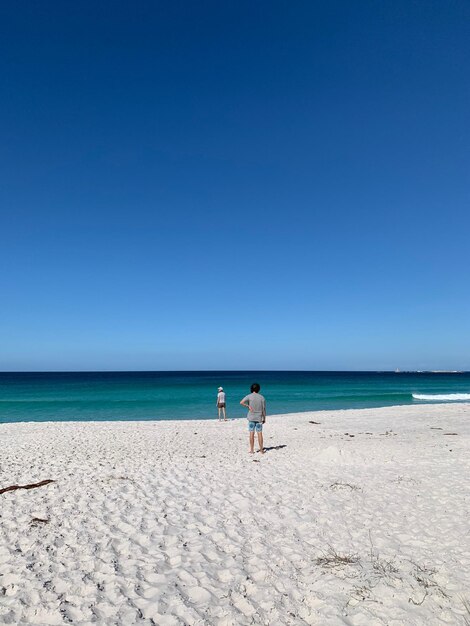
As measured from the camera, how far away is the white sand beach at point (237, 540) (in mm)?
3898

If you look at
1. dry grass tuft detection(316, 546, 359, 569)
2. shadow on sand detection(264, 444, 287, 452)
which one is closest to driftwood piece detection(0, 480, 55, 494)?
dry grass tuft detection(316, 546, 359, 569)

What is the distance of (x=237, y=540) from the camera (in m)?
5.53

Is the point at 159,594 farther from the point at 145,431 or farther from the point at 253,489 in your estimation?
the point at 145,431

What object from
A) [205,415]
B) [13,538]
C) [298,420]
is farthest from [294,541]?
[205,415]

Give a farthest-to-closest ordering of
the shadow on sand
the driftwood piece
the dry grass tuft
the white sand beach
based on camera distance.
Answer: the shadow on sand, the driftwood piece, the dry grass tuft, the white sand beach

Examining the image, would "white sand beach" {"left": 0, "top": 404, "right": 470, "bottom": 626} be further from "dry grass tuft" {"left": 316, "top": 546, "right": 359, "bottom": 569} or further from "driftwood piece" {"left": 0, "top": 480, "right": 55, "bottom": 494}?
"driftwood piece" {"left": 0, "top": 480, "right": 55, "bottom": 494}

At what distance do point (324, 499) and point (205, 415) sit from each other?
22.3 metres

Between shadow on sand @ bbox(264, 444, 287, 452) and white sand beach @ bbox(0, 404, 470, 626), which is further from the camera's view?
shadow on sand @ bbox(264, 444, 287, 452)

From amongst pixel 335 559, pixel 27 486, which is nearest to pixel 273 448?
pixel 27 486

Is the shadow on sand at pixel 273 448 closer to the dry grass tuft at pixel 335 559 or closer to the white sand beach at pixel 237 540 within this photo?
the white sand beach at pixel 237 540

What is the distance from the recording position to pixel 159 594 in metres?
4.16

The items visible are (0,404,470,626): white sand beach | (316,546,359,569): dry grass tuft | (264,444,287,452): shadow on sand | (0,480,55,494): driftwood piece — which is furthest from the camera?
(264,444,287,452): shadow on sand

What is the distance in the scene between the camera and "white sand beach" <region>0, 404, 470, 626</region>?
3898mm

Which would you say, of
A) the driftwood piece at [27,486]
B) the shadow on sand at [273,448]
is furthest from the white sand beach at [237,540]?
the shadow on sand at [273,448]
